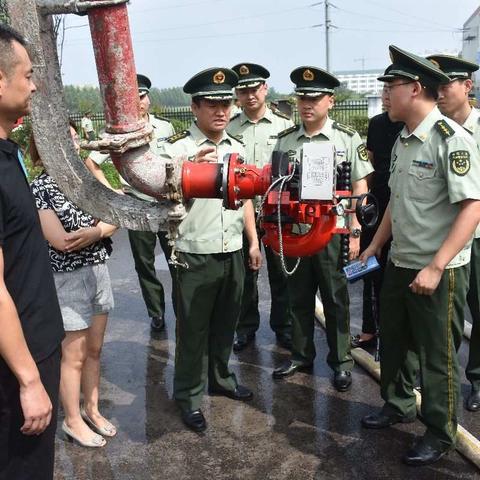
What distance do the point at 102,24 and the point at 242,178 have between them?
688mm

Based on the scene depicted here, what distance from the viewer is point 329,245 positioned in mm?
3820

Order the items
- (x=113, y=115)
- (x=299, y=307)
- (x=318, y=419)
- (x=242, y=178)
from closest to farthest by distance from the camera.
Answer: (x=113, y=115) → (x=242, y=178) → (x=318, y=419) → (x=299, y=307)

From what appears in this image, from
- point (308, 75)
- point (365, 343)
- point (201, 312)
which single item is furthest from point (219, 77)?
point (365, 343)

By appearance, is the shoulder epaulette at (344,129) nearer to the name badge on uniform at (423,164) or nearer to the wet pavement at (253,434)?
the name badge on uniform at (423,164)

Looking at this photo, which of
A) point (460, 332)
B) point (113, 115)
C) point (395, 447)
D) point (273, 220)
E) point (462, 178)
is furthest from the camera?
point (395, 447)

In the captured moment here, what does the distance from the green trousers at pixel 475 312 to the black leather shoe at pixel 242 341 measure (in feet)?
5.63

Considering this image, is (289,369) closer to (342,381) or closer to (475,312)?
(342,381)

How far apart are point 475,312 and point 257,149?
2303 mm

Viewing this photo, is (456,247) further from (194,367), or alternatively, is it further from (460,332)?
(194,367)

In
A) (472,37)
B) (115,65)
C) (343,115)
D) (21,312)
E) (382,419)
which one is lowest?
(343,115)

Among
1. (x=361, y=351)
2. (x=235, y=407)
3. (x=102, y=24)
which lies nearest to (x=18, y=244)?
(x=102, y=24)

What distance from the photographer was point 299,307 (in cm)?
→ 410

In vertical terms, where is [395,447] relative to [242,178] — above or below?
below

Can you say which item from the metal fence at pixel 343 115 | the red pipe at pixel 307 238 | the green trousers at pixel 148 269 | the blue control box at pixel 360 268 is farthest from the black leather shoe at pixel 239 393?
the metal fence at pixel 343 115
